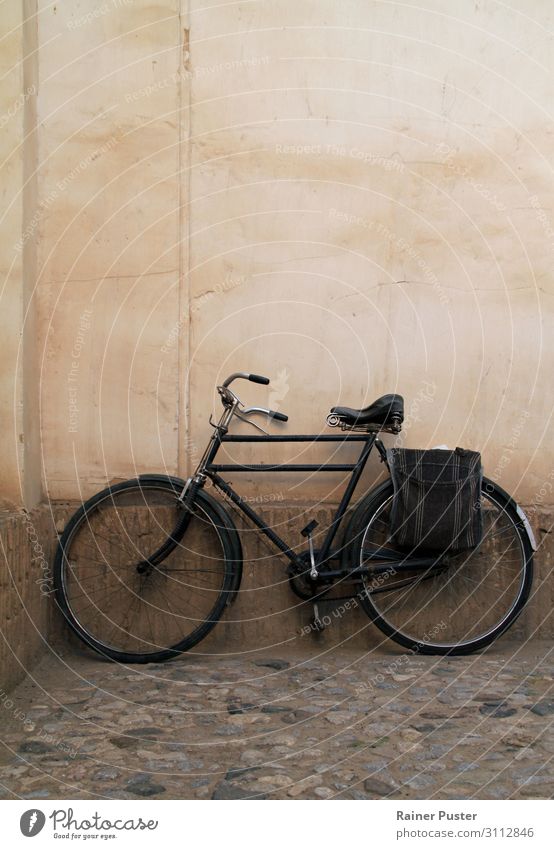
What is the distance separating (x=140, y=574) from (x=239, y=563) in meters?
0.53

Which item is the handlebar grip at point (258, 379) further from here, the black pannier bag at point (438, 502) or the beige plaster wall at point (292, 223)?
the black pannier bag at point (438, 502)

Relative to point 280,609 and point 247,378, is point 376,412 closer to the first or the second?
point 247,378

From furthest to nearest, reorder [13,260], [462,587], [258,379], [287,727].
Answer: [462,587]
[258,379]
[13,260]
[287,727]

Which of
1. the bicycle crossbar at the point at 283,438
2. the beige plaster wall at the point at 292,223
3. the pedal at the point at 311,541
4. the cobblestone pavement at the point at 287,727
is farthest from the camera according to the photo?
the beige plaster wall at the point at 292,223

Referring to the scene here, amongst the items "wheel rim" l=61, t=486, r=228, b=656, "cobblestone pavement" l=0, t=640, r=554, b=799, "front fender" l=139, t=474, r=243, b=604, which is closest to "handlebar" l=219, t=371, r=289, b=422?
"front fender" l=139, t=474, r=243, b=604

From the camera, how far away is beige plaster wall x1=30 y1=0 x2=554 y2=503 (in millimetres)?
5016

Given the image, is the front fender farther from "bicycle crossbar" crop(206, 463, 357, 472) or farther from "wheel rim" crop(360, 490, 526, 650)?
"wheel rim" crop(360, 490, 526, 650)

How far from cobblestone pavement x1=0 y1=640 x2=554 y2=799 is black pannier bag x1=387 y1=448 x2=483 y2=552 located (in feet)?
2.04

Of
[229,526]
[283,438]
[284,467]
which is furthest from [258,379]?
[229,526]

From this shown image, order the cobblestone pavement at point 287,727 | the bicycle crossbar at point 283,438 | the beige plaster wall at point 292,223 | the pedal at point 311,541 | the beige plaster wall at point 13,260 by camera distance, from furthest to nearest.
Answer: the beige plaster wall at point 292,223 → the bicycle crossbar at point 283,438 → the pedal at point 311,541 → the beige plaster wall at point 13,260 → the cobblestone pavement at point 287,727

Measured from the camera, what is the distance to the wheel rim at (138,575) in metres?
4.96

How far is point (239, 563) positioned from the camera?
4.86m

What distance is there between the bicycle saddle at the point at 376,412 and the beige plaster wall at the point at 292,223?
0.29 meters

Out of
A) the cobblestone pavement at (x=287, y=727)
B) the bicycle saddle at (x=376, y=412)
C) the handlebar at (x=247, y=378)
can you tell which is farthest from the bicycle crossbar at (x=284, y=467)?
the cobblestone pavement at (x=287, y=727)
